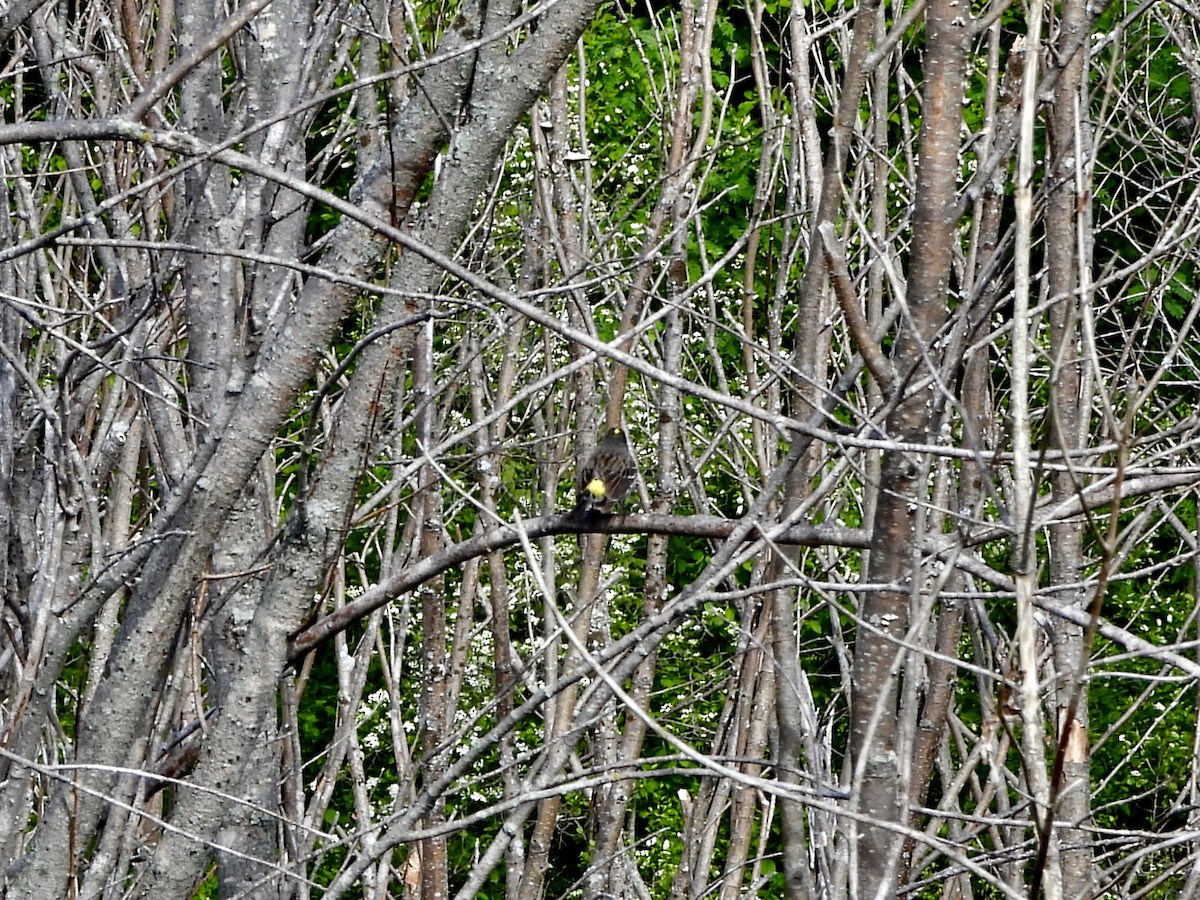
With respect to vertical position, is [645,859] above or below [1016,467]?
below

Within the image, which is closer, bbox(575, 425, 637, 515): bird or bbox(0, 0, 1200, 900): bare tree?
bbox(0, 0, 1200, 900): bare tree

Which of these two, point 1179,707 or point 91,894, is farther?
point 1179,707

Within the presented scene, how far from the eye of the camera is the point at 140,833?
16.3ft

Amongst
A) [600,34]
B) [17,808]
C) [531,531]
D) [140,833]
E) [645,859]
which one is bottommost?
[645,859]

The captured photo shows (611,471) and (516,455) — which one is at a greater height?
(516,455)

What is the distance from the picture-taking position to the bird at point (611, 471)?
173 inches

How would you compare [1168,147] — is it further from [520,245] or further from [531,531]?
[531,531]

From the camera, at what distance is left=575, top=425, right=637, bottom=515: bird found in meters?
4.41

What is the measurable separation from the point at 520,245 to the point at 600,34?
2.56 metres

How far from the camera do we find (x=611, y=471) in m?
4.52

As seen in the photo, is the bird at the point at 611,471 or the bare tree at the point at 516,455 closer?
the bare tree at the point at 516,455

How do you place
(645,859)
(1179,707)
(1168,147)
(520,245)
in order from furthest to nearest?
1. (1179,707)
2. (645,859)
3. (520,245)
4. (1168,147)

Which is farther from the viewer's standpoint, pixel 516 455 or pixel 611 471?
pixel 516 455

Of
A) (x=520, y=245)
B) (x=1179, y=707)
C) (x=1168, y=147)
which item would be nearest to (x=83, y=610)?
(x=520, y=245)
